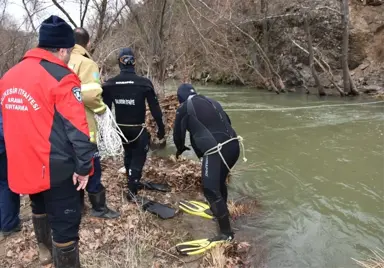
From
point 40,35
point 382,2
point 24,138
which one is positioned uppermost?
point 382,2

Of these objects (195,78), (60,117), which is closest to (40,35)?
(60,117)

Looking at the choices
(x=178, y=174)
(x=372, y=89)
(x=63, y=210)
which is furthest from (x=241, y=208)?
(x=372, y=89)

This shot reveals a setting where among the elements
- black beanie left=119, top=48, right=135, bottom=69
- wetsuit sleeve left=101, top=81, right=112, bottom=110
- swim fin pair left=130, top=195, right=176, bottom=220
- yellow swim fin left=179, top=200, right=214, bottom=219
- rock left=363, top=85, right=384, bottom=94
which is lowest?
yellow swim fin left=179, top=200, right=214, bottom=219

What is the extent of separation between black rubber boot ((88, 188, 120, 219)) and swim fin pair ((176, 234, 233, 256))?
101cm

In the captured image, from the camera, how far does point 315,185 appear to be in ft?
21.0

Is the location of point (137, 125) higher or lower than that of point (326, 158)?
higher

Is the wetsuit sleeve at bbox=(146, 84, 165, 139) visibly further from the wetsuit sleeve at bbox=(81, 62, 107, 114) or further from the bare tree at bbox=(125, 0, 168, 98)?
the bare tree at bbox=(125, 0, 168, 98)

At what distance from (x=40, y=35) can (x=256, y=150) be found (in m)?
6.64

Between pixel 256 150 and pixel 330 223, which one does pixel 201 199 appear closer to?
pixel 330 223

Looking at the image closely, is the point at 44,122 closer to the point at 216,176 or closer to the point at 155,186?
the point at 216,176

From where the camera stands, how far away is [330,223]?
16.7 feet

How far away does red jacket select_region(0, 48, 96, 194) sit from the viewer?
8.52 ft

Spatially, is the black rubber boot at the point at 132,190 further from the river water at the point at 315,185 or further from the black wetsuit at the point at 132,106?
the river water at the point at 315,185

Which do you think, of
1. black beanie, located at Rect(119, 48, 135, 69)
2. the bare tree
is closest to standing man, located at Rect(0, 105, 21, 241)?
black beanie, located at Rect(119, 48, 135, 69)
